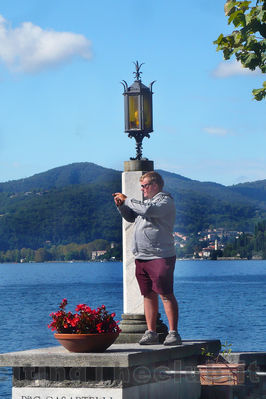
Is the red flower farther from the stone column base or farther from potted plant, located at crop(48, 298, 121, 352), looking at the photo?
the stone column base

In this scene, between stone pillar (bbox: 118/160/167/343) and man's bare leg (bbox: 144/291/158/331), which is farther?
stone pillar (bbox: 118/160/167/343)

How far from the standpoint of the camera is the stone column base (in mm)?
10172

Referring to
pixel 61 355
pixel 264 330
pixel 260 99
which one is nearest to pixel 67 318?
pixel 61 355

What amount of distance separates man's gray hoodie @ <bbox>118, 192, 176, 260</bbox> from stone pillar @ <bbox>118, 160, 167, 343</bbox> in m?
1.19

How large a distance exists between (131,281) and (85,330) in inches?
87.2

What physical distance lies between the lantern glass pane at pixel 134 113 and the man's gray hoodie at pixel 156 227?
2.23m

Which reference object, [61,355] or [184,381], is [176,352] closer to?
[184,381]

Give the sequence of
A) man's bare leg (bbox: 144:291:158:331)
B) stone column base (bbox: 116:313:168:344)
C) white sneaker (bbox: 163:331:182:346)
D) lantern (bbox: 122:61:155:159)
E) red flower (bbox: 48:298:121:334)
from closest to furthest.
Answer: red flower (bbox: 48:298:121:334) < white sneaker (bbox: 163:331:182:346) < man's bare leg (bbox: 144:291:158:331) < stone column base (bbox: 116:313:168:344) < lantern (bbox: 122:61:155:159)

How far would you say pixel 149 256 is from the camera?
31.0 feet

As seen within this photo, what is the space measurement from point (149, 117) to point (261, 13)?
2709mm

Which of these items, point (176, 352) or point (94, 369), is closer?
point (94, 369)

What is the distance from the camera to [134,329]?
10305mm

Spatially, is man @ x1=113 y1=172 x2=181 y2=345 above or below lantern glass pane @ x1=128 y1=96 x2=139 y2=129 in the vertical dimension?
below

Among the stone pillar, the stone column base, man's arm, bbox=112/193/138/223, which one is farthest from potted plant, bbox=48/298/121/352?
the stone pillar
